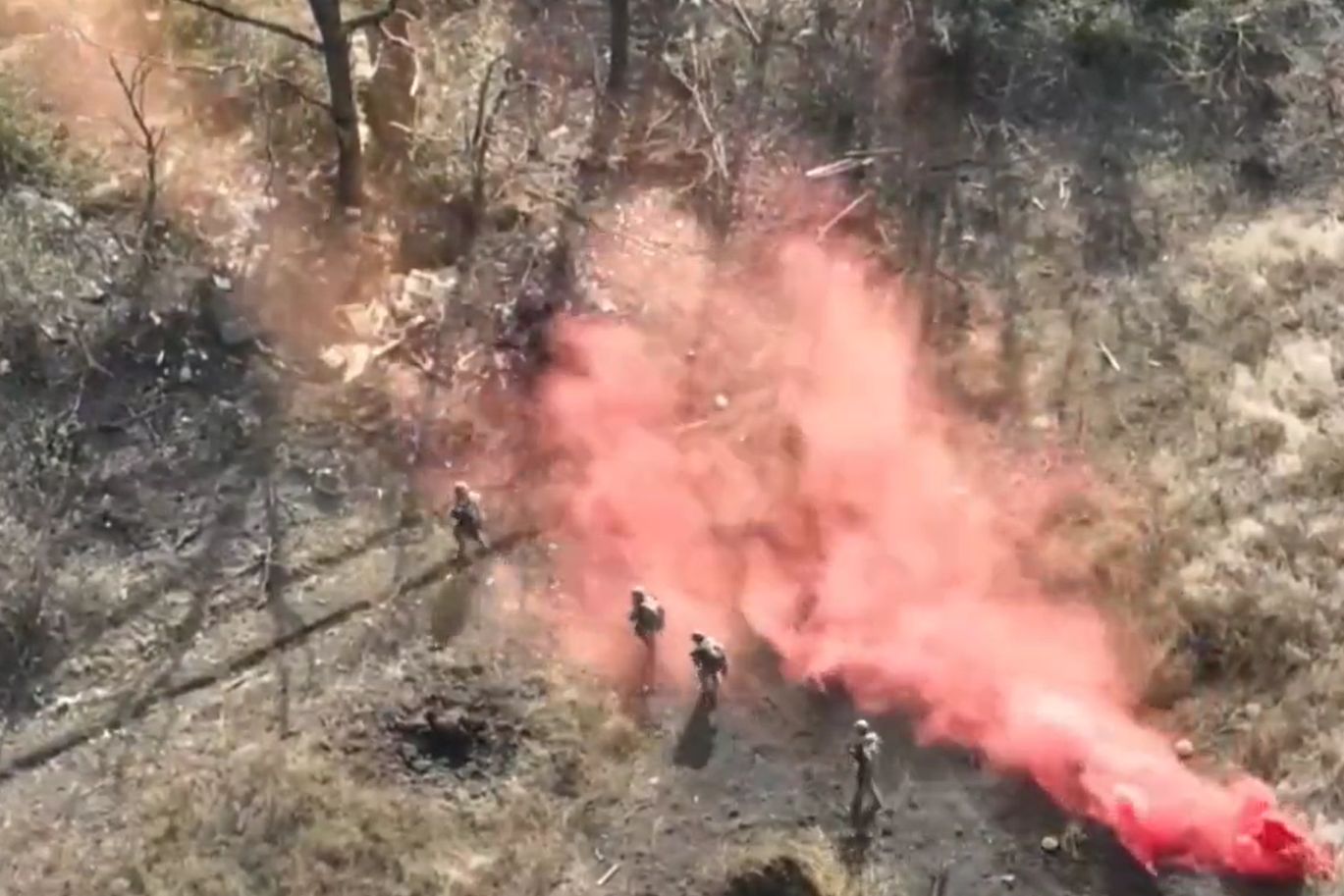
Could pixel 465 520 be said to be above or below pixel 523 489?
below

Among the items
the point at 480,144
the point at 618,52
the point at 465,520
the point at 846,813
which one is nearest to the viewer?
the point at 846,813

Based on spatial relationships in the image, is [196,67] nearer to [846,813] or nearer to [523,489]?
[523,489]

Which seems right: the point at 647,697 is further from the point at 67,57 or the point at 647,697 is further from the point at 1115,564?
the point at 67,57

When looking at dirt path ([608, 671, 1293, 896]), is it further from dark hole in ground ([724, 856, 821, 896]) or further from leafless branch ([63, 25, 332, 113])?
leafless branch ([63, 25, 332, 113])

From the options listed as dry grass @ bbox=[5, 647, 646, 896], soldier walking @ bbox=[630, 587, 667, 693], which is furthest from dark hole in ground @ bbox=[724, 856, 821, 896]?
soldier walking @ bbox=[630, 587, 667, 693]

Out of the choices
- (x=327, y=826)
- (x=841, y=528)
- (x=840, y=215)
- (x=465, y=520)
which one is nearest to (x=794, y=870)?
(x=841, y=528)

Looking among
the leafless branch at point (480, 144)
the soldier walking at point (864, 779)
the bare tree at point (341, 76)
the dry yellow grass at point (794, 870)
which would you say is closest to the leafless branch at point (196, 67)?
the bare tree at point (341, 76)

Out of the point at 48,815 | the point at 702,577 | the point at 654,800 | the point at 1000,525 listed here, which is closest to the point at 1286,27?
the point at 1000,525
